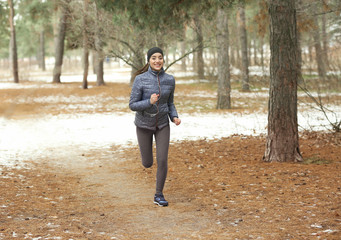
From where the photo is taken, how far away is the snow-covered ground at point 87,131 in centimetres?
1155

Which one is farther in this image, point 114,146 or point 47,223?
point 114,146

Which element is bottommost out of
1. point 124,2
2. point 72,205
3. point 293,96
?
point 72,205

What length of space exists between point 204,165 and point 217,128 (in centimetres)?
562

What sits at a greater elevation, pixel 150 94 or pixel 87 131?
pixel 150 94

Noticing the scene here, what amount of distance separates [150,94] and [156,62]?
394 millimetres

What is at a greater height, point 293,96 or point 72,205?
point 293,96

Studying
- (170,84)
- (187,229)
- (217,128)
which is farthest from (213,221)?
(217,128)

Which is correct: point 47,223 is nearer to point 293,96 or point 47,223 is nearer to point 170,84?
point 170,84

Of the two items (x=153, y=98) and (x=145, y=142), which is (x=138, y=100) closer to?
(x=153, y=98)

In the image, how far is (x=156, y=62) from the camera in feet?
19.3

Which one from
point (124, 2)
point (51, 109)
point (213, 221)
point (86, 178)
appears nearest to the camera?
point (213, 221)

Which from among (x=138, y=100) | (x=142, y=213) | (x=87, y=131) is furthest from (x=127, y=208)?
(x=87, y=131)

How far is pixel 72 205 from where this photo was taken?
21.7 feet

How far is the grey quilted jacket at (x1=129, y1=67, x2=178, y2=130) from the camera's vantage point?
593 cm
